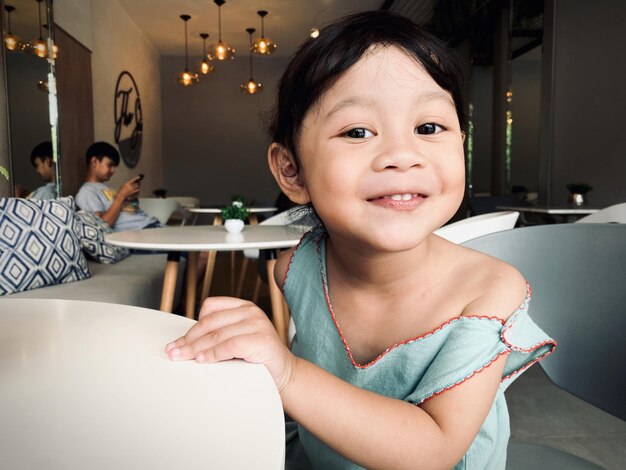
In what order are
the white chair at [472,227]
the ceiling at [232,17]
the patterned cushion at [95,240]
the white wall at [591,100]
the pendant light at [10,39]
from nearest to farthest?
the white chair at [472,227] < the patterned cushion at [95,240] < the pendant light at [10,39] < the white wall at [591,100] < the ceiling at [232,17]

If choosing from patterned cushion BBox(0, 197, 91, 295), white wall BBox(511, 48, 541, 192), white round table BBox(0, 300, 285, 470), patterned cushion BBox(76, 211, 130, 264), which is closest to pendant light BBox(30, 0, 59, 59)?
patterned cushion BBox(76, 211, 130, 264)

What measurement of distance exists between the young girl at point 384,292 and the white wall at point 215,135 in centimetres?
900

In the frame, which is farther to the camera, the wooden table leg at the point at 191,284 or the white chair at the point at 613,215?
the wooden table leg at the point at 191,284

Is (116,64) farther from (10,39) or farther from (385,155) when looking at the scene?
(385,155)

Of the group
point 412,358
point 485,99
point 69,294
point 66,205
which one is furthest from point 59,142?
point 485,99

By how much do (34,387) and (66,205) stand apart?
233 centimetres

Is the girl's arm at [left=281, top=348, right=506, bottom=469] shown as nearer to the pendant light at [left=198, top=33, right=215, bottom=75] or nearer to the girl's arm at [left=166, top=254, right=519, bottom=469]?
the girl's arm at [left=166, top=254, right=519, bottom=469]

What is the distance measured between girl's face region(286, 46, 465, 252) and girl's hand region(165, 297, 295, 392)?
21 cm

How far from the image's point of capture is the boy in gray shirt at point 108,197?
12.2ft

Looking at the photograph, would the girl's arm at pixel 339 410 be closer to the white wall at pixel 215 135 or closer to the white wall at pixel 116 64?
the white wall at pixel 116 64

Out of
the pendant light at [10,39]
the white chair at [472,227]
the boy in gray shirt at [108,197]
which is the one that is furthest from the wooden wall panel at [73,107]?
the white chair at [472,227]

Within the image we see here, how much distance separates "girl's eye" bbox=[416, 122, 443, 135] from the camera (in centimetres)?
68

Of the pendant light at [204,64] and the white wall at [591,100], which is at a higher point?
the pendant light at [204,64]

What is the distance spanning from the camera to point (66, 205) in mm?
2473
